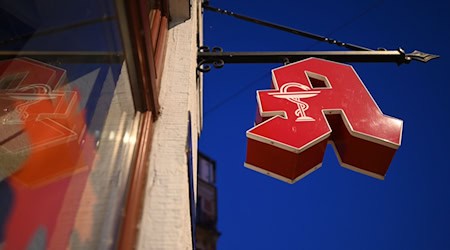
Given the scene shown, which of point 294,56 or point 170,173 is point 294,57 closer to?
point 294,56

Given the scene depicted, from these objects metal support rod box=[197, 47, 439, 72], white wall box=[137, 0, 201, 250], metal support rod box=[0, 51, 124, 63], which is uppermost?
metal support rod box=[197, 47, 439, 72]

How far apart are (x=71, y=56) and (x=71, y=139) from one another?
64cm

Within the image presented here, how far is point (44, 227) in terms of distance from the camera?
1333 millimetres

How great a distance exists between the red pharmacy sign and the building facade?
0.46 m

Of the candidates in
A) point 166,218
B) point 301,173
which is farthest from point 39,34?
point 301,173

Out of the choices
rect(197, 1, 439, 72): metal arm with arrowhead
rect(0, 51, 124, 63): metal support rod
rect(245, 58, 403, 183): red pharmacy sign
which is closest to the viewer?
rect(0, 51, 124, 63): metal support rod

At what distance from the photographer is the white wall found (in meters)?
1.33

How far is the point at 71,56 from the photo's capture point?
194 centimetres

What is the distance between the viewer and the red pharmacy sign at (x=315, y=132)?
1.86m

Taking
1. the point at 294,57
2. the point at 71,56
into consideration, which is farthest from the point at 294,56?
the point at 71,56

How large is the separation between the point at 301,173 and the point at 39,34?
210cm

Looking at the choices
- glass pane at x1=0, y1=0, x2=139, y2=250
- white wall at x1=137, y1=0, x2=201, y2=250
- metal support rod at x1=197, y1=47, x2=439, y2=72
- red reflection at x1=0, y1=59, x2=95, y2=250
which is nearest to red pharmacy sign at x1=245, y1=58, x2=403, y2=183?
white wall at x1=137, y1=0, x2=201, y2=250

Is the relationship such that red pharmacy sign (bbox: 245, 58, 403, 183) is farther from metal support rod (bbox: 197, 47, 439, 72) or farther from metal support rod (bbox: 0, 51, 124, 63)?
metal support rod (bbox: 0, 51, 124, 63)

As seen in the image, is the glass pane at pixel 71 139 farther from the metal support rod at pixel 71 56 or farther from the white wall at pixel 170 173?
the white wall at pixel 170 173
